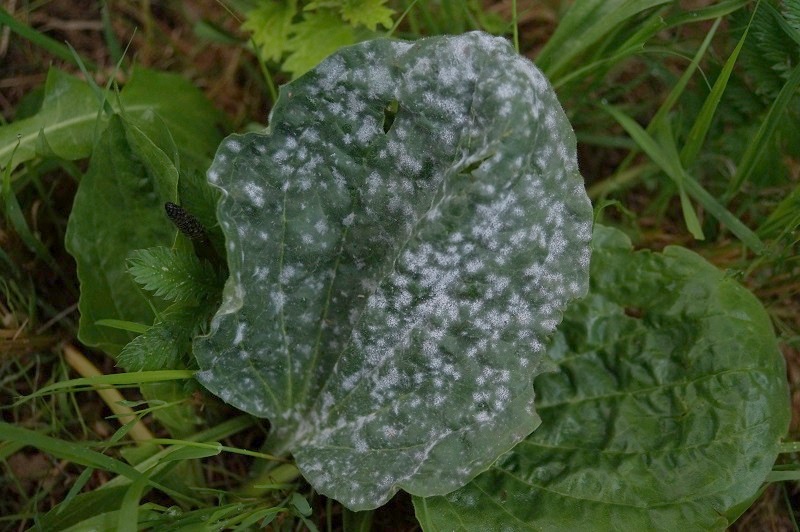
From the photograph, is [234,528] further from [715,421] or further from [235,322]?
[715,421]

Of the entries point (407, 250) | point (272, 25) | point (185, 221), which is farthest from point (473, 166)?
point (272, 25)

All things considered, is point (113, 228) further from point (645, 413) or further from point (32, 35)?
point (645, 413)

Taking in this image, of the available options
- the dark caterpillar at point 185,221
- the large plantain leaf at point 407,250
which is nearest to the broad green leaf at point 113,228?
the dark caterpillar at point 185,221

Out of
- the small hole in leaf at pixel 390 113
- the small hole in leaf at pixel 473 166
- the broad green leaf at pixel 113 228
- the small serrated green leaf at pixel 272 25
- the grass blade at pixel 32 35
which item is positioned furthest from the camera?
the small serrated green leaf at pixel 272 25

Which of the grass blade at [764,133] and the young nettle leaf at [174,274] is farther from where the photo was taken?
the grass blade at [764,133]

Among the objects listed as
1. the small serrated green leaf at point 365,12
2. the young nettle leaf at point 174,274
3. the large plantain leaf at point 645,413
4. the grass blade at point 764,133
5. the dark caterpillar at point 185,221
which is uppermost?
the small serrated green leaf at point 365,12

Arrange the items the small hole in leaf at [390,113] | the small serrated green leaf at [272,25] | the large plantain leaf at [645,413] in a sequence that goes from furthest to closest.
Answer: the small serrated green leaf at [272,25], the large plantain leaf at [645,413], the small hole in leaf at [390,113]

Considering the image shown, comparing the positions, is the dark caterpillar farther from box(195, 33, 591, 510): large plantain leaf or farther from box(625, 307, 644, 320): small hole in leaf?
box(625, 307, 644, 320): small hole in leaf

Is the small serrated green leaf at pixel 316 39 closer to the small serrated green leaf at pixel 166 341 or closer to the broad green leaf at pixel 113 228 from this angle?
the broad green leaf at pixel 113 228

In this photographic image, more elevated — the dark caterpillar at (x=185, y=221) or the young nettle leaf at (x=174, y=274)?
the dark caterpillar at (x=185, y=221)
